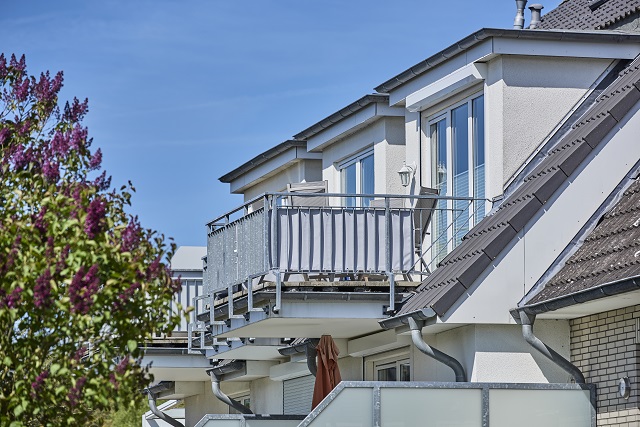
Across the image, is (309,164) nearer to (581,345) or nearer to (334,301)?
(334,301)

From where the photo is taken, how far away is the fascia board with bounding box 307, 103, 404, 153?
19.8 meters

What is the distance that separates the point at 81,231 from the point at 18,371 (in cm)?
104

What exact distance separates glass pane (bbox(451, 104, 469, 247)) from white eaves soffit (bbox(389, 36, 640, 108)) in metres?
0.35

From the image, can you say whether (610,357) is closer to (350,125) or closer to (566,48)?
(566,48)

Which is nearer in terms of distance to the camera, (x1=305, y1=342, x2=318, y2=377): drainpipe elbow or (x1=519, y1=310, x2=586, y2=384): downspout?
(x1=519, y1=310, x2=586, y2=384): downspout

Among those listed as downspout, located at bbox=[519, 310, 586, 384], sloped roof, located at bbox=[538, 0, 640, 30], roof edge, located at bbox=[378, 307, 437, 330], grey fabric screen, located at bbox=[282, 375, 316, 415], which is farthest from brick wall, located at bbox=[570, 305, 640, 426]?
grey fabric screen, located at bbox=[282, 375, 316, 415]

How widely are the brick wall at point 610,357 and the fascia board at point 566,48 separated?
3.52m

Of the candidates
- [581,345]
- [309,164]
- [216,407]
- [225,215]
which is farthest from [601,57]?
[216,407]

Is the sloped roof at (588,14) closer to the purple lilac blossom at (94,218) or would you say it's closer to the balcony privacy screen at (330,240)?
the balcony privacy screen at (330,240)

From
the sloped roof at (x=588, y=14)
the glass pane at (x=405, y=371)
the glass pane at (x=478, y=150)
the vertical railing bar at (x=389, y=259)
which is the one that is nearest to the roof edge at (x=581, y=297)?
the vertical railing bar at (x=389, y=259)

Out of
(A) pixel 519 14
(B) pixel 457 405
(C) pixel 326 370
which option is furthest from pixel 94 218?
(A) pixel 519 14

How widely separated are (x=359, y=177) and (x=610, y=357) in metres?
7.38

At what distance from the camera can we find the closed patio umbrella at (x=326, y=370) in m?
18.0

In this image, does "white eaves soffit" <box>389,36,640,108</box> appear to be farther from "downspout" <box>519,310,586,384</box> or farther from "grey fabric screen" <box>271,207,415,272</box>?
"downspout" <box>519,310,586,384</box>
